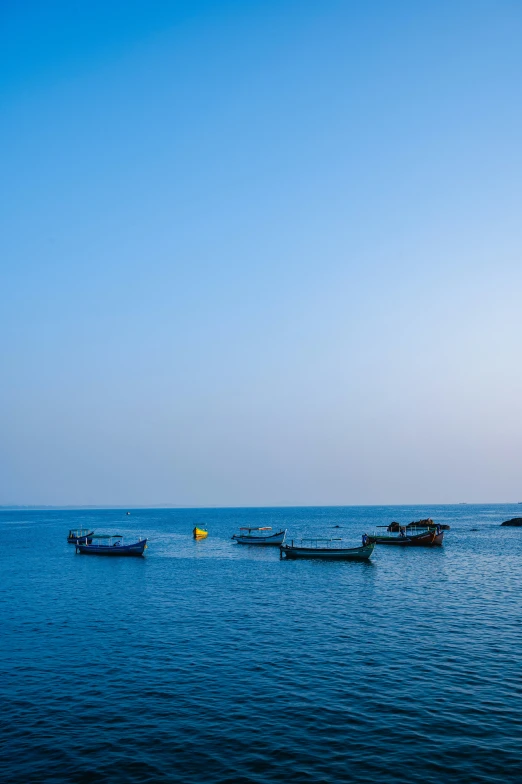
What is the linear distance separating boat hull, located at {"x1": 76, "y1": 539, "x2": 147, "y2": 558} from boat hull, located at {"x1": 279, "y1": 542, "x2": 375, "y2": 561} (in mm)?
23576

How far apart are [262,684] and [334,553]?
180 feet

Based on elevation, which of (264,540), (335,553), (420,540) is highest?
(335,553)

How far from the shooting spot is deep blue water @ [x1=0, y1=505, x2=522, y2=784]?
18.5 m

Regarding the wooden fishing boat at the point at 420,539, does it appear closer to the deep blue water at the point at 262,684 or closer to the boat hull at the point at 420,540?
the boat hull at the point at 420,540

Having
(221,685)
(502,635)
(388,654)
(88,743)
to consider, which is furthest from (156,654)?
(502,635)

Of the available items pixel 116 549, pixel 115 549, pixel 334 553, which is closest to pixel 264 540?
pixel 334 553

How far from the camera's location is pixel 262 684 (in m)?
25.8

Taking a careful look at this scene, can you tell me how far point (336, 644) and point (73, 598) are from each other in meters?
28.6

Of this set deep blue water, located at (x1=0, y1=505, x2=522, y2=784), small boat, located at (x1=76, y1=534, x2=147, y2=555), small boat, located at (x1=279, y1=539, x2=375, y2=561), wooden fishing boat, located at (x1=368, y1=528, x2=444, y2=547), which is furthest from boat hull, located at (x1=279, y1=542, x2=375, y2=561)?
deep blue water, located at (x1=0, y1=505, x2=522, y2=784)

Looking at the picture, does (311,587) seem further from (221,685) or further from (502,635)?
(221,685)

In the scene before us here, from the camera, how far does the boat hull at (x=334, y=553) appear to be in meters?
77.5

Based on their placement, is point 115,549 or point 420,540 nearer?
point 115,549

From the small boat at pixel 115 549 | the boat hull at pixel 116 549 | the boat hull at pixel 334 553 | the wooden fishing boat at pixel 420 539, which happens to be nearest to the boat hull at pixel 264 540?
the wooden fishing boat at pixel 420 539

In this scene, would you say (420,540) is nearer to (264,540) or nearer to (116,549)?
(264,540)
